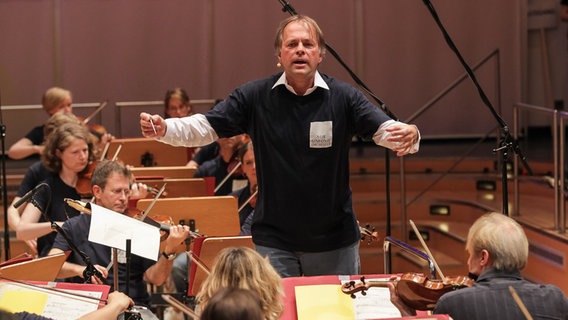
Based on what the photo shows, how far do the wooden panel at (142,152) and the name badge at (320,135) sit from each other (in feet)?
11.0

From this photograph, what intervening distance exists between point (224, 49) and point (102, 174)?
17.3ft

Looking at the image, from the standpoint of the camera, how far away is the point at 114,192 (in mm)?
4449

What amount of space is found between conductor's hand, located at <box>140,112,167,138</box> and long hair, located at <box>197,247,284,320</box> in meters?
0.67

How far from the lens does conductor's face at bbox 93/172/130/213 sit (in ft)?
14.6

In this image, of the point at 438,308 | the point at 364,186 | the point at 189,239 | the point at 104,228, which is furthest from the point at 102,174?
the point at 364,186

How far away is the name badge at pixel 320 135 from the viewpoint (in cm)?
344

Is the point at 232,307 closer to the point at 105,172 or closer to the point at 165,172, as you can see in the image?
the point at 105,172

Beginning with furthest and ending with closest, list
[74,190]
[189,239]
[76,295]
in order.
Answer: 1. [74,190]
2. [189,239]
3. [76,295]

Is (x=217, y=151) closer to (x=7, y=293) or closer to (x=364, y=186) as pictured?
(x=364, y=186)

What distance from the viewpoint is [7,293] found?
329 centimetres

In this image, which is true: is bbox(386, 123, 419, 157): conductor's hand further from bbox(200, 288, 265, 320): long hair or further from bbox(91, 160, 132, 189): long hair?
bbox(91, 160, 132, 189): long hair

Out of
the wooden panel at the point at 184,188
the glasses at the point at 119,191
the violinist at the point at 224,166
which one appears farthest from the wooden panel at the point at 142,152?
the glasses at the point at 119,191

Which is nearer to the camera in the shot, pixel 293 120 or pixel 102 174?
pixel 293 120

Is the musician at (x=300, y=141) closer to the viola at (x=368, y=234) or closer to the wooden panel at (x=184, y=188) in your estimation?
the viola at (x=368, y=234)
